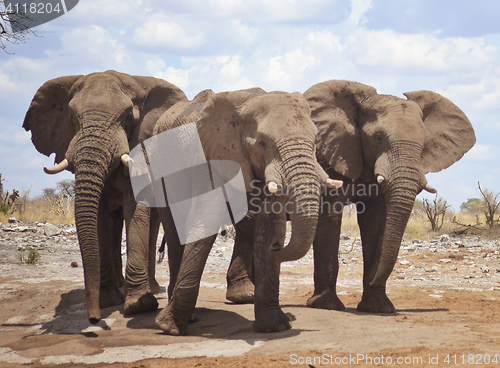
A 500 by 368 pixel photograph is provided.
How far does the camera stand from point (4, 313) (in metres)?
7.40

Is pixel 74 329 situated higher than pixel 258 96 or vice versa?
pixel 258 96

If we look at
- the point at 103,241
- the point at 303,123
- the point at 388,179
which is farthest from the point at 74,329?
the point at 388,179

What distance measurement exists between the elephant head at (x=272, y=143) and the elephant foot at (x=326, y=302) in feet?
6.23

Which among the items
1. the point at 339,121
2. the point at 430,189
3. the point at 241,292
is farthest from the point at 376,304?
the point at 339,121

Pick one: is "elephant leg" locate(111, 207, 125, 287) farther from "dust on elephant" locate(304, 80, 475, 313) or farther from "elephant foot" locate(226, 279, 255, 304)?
"dust on elephant" locate(304, 80, 475, 313)

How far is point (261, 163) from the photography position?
5559mm

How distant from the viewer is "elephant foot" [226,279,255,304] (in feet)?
24.8

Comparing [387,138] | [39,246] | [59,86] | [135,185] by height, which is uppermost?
[59,86]

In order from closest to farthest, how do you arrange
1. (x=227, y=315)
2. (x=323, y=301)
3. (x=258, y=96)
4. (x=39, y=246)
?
(x=258, y=96), (x=227, y=315), (x=323, y=301), (x=39, y=246)

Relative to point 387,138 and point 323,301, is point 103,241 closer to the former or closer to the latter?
point 323,301

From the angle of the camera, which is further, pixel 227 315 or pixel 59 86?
pixel 59 86

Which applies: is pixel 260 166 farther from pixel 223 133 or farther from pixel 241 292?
pixel 241 292

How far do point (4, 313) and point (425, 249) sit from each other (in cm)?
1008

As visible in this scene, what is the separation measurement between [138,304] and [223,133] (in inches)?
94.1
